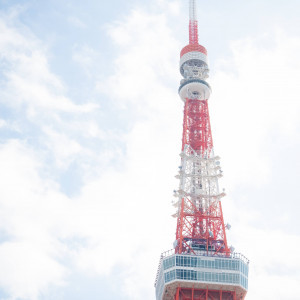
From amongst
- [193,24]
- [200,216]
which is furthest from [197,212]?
[193,24]

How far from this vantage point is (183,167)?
Answer: 411ft

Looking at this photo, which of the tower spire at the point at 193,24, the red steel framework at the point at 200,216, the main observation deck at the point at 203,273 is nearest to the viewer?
the main observation deck at the point at 203,273

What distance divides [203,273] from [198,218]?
16.1 metres

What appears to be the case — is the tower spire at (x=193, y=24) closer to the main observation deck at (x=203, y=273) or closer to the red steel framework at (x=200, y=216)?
the red steel framework at (x=200, y=216)

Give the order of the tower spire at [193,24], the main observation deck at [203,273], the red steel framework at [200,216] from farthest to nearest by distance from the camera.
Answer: the tower spire at [193,24] < the red steel framework at [200,216] < the main observation deck at [203,273]

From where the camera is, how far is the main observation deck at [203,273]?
103562mm

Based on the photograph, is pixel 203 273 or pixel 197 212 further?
pixel 197 212

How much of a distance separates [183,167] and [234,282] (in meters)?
31.2

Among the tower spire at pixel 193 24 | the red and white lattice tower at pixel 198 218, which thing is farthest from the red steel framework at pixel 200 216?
the tower spire at pixel 193 24

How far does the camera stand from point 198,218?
386 ft

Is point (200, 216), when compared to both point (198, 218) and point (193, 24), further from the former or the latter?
point (193, 24)

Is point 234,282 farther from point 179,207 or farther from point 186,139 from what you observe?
point 186,139

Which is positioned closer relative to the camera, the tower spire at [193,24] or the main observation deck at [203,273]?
the main observation deck at [203,273]

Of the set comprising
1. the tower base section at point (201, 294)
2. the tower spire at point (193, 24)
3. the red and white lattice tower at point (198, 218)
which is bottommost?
the tower base section at point (201, 294)
